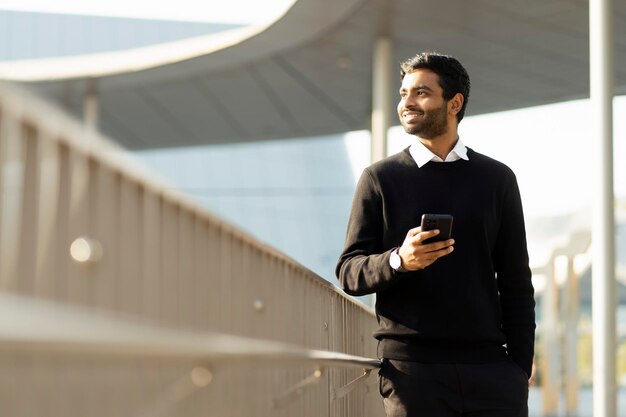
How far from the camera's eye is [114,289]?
2.19m

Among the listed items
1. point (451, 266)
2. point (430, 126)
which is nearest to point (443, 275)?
point (451, 266)

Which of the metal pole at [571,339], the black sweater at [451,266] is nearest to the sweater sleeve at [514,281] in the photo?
the black sweater at [451,266]

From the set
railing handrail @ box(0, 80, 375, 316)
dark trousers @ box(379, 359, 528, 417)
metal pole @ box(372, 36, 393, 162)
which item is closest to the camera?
railing handrail @ box(0, 80, 375, 316)

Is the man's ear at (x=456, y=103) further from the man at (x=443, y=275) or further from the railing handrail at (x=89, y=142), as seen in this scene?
the railing handrail at (x=89, y=142)

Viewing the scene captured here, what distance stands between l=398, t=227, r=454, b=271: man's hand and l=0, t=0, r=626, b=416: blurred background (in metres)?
0.45

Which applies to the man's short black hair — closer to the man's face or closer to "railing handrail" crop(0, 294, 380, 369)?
the man's face

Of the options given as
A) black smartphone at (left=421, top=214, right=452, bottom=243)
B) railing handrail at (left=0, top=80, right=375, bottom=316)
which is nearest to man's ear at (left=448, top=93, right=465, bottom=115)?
black smartphone at (left=421, top=214, right=452, bottom=243)

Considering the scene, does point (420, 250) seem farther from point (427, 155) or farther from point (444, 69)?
point (444, 69)

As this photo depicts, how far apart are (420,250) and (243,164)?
918 inches

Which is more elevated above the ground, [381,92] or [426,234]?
[381,92]

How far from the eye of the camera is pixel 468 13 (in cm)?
1465

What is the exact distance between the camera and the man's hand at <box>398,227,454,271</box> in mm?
3436

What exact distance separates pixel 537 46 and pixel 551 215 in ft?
15.3

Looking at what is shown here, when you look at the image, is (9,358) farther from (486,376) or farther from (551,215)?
(551,215)
